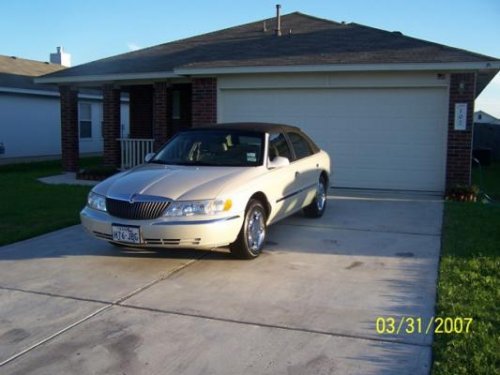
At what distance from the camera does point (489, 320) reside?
452cm

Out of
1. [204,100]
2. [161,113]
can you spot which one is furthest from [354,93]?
[161,113]

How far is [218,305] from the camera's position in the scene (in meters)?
5.05

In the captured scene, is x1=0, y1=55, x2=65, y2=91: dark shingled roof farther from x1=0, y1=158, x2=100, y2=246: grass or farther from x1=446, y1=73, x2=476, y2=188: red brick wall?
x1=446, y1=73, x2=476, y2=188: red brick wall

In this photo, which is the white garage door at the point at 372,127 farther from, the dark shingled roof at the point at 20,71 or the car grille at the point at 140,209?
the dark shingled roof at the point at 20,71

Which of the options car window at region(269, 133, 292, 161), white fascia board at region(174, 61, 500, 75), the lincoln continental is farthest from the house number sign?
car window at region(269, 133, 292, 161)

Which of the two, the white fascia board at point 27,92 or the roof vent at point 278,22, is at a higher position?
the roof vent at point 278,22

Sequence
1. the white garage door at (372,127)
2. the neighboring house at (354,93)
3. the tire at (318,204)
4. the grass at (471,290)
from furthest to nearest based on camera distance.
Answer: the white garage door at (372,127) < the neighboring house at (354,93) < the tire at (318,204) < the grass at (471,290)

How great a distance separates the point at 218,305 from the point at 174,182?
5.81ft

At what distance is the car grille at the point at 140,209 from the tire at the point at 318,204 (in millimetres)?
3435

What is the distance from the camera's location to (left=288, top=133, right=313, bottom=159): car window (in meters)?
8.25

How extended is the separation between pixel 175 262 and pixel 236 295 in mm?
1352

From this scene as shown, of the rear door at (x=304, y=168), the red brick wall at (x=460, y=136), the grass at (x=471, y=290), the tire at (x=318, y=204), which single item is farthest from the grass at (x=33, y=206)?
the red brick wall at (x=460, y=136)

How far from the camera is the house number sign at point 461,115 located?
11289mm

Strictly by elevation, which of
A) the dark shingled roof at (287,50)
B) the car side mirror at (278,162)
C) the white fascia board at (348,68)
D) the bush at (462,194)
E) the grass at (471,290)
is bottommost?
the grass at (471,290)
